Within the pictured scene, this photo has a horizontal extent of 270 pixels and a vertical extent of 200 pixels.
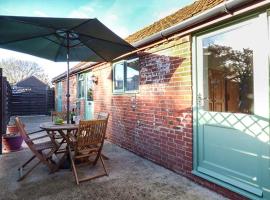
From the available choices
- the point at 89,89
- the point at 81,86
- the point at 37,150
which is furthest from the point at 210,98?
the point at 81,86

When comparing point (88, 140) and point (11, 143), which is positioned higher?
point (88, 140)

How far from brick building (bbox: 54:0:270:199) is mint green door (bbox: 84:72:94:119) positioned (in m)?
3.64

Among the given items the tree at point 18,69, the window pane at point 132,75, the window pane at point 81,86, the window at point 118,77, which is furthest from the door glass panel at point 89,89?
the tree at point 18,69

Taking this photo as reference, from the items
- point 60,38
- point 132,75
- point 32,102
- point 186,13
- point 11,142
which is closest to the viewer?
point 186,13

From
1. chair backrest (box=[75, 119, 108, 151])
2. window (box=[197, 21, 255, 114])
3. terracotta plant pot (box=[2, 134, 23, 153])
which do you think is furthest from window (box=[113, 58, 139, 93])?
terracotta plant pot (box=[2, 134, 23, 153])

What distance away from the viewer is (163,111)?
4469 mm

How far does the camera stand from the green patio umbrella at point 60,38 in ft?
11.3

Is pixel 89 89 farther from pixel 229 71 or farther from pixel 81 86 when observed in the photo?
pixel 229 71

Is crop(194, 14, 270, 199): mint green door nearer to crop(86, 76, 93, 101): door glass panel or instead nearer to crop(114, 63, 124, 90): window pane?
crop(114, 63, 124, 90): window pane

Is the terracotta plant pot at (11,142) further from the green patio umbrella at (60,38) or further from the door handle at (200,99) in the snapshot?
the door handle at (200,99)

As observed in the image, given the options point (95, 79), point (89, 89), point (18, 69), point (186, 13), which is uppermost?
point (18, 69)

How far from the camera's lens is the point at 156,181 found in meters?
3.71

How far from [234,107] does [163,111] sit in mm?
1534

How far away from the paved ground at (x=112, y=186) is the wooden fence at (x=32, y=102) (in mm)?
12096
